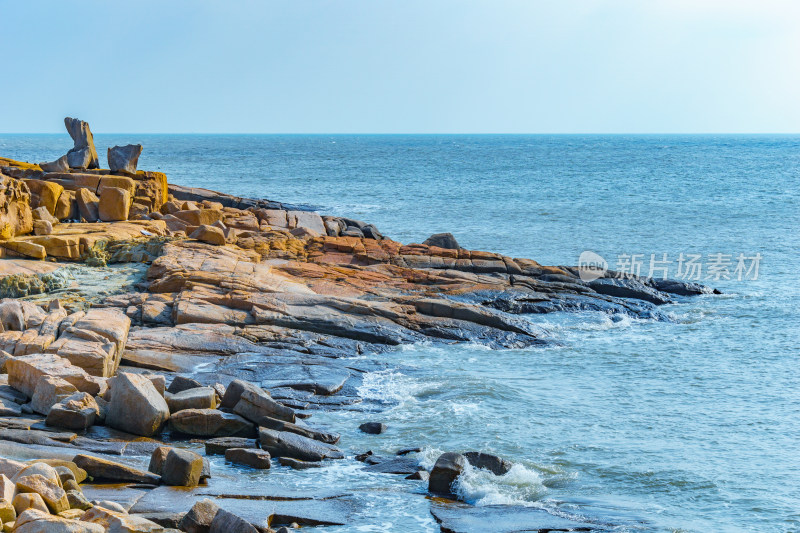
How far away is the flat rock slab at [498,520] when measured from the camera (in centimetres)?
1062


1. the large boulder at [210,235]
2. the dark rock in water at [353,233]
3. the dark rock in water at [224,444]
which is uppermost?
the large boulder at [210,235]

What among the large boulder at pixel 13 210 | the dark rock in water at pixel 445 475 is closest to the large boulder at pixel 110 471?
the dark rock in water at pixel 445 475

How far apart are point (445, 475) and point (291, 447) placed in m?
2.72

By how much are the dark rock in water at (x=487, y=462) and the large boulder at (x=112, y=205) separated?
64.9 feet

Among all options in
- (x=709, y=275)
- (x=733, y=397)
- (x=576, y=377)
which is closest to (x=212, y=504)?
(x=576, y=377)

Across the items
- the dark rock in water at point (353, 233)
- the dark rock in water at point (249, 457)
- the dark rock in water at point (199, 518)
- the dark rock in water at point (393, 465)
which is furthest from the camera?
the dark rock in water at point (353, 233)

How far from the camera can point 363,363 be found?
62.9 ft

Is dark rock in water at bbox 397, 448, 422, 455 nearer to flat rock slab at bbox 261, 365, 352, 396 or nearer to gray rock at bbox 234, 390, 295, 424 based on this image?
gray rock at bbox 234, 390, 295, 424

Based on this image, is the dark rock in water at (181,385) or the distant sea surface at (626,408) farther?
the dark rock in water at (181,385)

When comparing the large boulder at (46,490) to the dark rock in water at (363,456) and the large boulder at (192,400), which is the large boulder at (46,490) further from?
the dark rock in water at (363,456)

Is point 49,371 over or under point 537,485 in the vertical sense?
over

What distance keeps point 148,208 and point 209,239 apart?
23.7 ft

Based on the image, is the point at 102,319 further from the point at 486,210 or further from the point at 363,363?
the point at 486,210

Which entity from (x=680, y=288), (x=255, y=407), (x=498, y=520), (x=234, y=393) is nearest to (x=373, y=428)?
(x=255, y=407)
